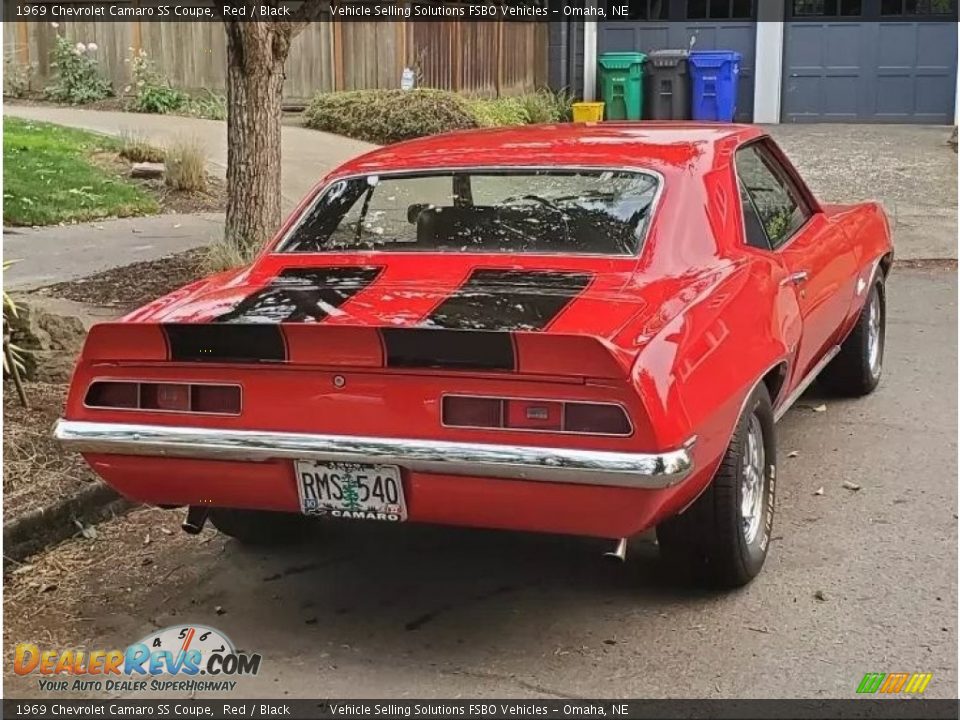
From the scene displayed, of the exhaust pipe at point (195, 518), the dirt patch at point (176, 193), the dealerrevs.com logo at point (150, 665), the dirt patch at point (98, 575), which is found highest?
the dirt patch at point (176, 193)

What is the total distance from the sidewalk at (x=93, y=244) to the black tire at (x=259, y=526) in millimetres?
4062

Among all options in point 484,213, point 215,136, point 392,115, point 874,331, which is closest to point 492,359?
point 484,213

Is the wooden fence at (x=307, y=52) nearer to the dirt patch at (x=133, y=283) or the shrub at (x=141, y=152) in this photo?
the shrub at (x=141, y=152)

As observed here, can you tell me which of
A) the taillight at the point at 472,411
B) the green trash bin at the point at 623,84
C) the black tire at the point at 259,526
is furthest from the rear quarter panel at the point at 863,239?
the green trash bin at the point at 623,84

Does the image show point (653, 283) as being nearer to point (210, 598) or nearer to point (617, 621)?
point (617, 621)

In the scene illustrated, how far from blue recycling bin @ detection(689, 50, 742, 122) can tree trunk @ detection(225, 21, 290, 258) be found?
1200 centimetres

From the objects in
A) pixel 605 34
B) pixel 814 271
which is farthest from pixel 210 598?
pixel 605 34

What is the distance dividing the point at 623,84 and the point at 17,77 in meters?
9.31

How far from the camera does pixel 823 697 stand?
10.9ft

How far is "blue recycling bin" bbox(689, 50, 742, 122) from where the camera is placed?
18594mm

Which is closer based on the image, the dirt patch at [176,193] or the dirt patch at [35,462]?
the dirt patch at [35,462]

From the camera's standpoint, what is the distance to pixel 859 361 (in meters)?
6.11

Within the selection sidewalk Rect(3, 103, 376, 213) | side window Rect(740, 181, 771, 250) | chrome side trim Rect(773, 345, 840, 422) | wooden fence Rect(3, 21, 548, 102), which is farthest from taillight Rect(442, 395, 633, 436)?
wooden fence Rect(3, 21, 548, 102)

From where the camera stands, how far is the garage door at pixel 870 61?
19.0 metres
